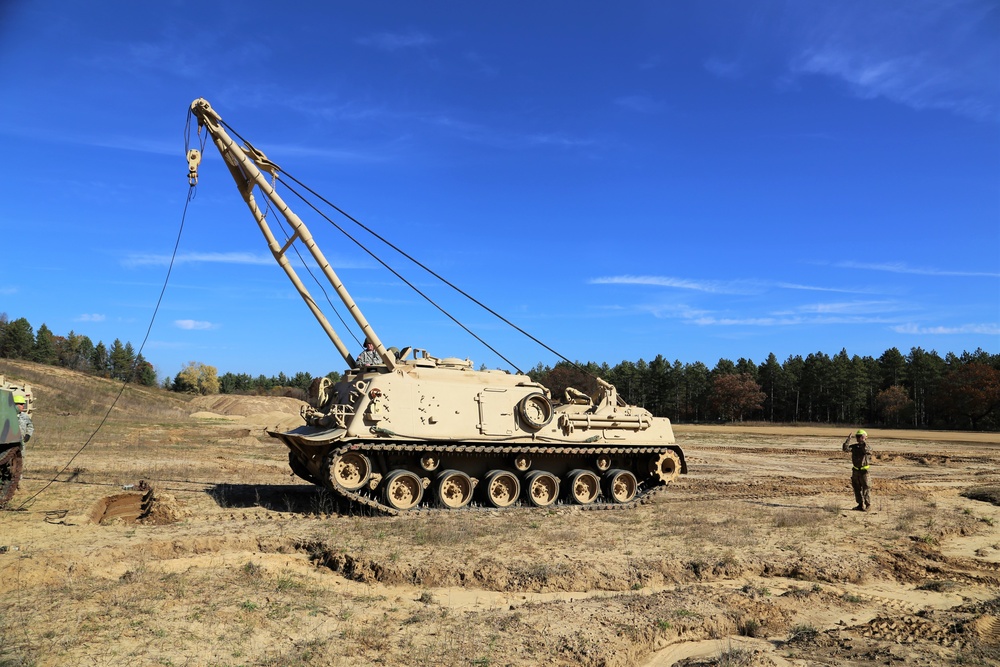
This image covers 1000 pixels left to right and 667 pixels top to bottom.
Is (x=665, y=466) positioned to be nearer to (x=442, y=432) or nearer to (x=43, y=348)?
(x=442, y=432)

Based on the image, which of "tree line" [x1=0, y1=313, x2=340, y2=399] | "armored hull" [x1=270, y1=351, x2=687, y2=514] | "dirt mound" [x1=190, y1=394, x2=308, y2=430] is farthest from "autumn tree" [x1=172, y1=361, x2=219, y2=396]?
"armored hull" [x1=270, y1=351, x2=687, y2=514]

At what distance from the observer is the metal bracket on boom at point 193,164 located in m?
14.5

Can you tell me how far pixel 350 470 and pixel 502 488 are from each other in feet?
11.4

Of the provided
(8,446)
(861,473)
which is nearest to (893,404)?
(861,473)

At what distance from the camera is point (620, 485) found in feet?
55.0

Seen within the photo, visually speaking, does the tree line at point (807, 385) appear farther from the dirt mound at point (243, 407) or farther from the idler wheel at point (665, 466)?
the idler wheel at point (665, 466)

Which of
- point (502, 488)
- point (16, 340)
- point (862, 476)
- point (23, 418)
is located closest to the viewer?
point (23, 418)

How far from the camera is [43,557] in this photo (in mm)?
9008

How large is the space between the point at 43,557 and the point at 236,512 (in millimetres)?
4665

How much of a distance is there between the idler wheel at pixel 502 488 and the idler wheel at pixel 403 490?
1.54 meters

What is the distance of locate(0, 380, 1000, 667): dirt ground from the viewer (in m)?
6.73

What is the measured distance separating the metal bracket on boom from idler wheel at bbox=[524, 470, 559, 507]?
9601 millimetres

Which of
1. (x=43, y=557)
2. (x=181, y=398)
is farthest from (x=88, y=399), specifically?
(x=43, y=557)

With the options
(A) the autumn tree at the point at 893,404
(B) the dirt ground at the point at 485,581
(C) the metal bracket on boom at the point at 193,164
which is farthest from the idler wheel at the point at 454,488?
(A) the autumn tree at the point at 893,404
